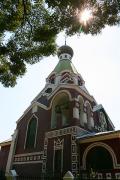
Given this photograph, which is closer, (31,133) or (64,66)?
(31,133)

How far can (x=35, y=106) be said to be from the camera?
18.4 metres

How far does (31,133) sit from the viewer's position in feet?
57.0

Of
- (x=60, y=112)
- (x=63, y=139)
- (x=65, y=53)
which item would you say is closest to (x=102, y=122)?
(x=60, y=112)

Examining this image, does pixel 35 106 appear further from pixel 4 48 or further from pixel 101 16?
pixel 101 16

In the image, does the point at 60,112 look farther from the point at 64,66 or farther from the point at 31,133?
the point at 64,66

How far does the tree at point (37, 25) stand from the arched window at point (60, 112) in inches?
249

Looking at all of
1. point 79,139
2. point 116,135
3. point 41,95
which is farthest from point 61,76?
point 116,135

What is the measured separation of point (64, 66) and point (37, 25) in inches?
513

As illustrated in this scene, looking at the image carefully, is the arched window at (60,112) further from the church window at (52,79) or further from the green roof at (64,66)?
the green roof at (64,66)

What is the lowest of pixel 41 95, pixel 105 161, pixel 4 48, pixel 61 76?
pixel 105 161

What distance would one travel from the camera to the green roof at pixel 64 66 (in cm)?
2139

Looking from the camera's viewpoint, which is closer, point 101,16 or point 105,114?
point 101,16

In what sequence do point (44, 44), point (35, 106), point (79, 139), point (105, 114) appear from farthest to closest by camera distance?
1. point (105, 114)
2. point (35, 106)
3. point (79, 139)
4. point (44, 44)

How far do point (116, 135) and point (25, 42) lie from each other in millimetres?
7480
